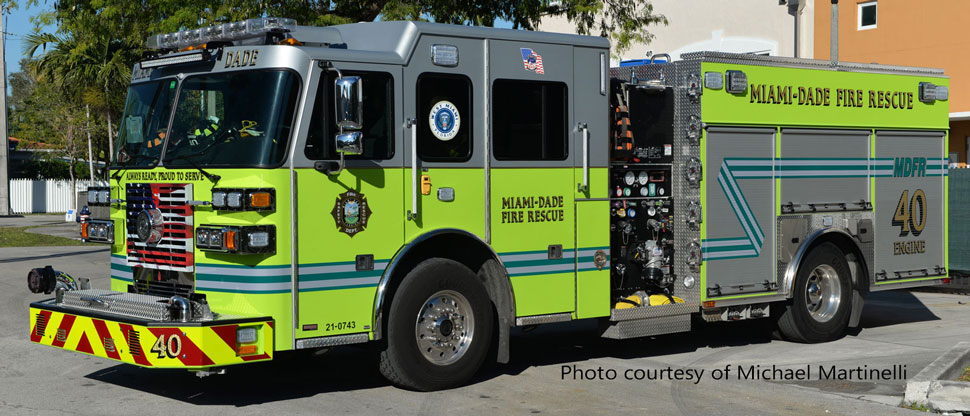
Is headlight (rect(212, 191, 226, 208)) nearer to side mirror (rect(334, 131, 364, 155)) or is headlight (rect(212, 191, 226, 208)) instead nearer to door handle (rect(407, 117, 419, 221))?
side mirror (rect(334, 131, 364, 155))

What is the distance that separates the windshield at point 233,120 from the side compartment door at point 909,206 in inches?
268

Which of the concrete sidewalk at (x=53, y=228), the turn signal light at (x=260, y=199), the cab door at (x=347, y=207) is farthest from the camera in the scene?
the concrete sidewalk at (x=53, y=228)

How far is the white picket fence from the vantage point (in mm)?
52250

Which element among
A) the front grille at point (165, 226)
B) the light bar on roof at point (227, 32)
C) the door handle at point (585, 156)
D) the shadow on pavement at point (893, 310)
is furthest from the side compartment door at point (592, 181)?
the shadow on pavement at point (893, 310)

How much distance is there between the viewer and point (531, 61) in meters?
9.05

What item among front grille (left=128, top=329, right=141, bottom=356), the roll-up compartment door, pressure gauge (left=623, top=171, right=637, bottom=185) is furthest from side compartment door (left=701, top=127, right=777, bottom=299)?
front grille (left=128, top=329, right=141, bottom=356)

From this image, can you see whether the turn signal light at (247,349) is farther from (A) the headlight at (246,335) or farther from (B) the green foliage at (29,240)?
(B) the green foliage at (29,240)

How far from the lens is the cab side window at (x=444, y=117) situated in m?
8.36

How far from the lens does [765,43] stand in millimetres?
30453

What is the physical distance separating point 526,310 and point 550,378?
26.7 inches

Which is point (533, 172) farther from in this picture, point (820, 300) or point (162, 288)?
point (820, 300)

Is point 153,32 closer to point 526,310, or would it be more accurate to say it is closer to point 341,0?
point 341,0

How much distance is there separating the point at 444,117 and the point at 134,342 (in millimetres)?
2838

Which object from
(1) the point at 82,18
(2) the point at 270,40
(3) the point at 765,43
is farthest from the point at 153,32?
(3) the point at 765,43
